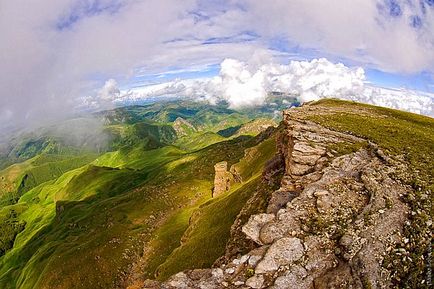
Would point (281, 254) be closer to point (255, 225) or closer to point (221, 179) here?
point (255, 225)

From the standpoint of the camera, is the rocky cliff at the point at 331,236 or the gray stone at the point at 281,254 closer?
the rocky cliff at the point at 331,236

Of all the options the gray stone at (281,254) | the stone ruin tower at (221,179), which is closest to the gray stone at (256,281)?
the gray stone at (281,254)

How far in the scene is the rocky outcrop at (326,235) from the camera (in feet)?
88.4

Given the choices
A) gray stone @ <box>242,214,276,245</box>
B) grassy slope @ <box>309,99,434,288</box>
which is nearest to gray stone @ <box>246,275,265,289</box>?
gray stone @ <box>242,214,276,245</box>

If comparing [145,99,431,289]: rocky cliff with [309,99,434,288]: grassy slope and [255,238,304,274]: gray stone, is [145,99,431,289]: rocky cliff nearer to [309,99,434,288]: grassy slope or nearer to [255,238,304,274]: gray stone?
[255,238,304,274]: gray stone

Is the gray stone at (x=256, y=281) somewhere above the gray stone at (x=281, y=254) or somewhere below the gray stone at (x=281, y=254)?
below

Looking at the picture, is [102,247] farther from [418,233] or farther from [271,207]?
[418,233]

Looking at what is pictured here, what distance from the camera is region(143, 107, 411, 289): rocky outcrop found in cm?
2695

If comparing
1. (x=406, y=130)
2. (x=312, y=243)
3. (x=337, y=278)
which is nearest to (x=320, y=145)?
(x=406, y=130)

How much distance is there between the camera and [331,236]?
3070 cm

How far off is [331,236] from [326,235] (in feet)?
1.40

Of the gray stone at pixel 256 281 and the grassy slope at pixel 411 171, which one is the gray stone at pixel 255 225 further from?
the grassy slope at pixel 411 171

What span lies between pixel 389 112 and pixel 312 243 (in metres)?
67.8

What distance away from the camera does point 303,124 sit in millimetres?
63156
